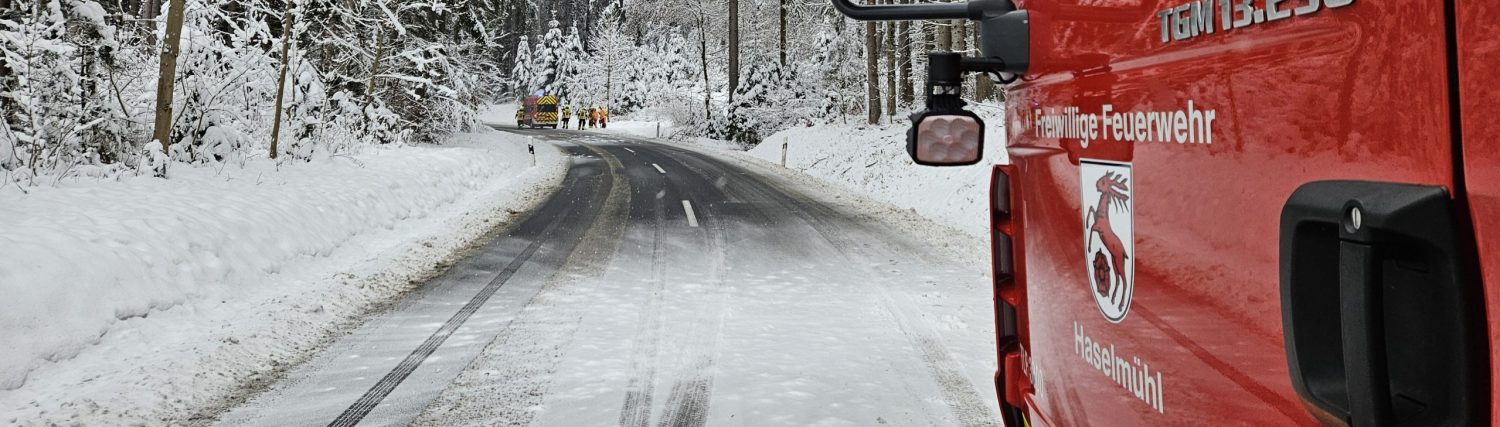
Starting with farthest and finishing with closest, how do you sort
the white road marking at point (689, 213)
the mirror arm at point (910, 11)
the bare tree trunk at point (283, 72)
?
the bare tree trunk at point (283, 72) < the white road marking at point (689, 213) < the mirror arm at point (910, 11)

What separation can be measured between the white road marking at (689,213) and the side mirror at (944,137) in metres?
9.27

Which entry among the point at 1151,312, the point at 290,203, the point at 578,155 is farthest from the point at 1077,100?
the point at 578,155

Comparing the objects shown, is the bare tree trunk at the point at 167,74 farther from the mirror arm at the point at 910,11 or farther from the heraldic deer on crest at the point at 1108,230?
the heraldic deer on crest at the point at 1108,230

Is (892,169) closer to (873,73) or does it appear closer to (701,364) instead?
(873,73)

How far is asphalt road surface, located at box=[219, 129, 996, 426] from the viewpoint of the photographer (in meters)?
4.68

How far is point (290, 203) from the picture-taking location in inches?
420

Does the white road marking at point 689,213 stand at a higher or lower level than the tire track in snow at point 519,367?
higher

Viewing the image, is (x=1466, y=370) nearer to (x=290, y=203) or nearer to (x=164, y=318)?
(x=164, y=318)

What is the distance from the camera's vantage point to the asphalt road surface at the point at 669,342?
4676 millimetres

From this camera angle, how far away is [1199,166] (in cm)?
165

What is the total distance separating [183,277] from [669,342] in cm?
409

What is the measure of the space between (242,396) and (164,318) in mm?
2168

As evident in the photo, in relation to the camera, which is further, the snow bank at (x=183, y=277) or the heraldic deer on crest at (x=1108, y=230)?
the snow bank at (x=183, y=277)

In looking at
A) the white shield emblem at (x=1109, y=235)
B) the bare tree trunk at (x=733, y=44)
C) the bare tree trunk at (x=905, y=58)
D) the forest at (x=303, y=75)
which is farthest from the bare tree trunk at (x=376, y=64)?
the white shield emblem at (x=1109, y=235)
